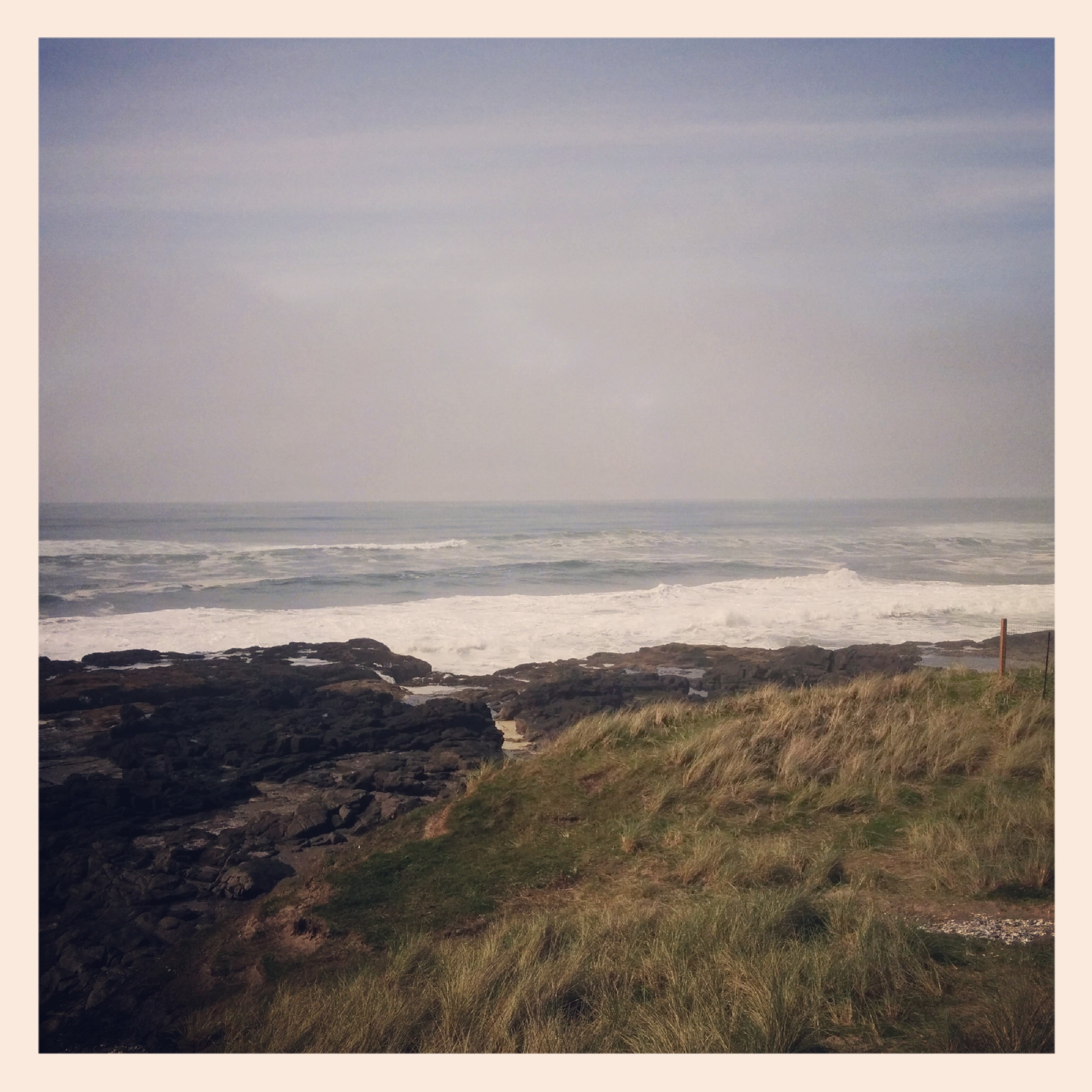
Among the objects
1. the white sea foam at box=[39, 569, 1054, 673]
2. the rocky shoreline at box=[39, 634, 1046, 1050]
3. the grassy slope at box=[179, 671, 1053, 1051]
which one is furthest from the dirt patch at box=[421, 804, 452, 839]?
the white sea foam at box=[39, 569, 1054, 673]

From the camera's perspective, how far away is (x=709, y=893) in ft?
17.8

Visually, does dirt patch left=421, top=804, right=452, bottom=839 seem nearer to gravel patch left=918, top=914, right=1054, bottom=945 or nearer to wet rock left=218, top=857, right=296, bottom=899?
wet rock left=218, top=857, right=296, bottom=899

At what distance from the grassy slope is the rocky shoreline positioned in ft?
3.03

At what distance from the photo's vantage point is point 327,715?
39.9 ft

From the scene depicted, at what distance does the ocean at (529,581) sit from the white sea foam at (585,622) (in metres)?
0.09

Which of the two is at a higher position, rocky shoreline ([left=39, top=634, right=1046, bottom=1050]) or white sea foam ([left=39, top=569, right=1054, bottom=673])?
white sea foam ([left=39, top=569, right=1054, bottom=673])

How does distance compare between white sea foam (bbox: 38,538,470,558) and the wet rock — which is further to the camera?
white sea foam (bbox: 38,538,470,558)

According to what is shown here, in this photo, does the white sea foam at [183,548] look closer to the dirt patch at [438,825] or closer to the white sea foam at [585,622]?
the white sea foam at [585,622]

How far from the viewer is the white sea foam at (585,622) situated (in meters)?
19.0

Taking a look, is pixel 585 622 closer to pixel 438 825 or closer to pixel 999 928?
pixel 438 825

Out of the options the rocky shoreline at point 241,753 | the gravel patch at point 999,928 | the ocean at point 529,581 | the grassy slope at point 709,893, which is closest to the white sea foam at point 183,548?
the ocean at point 529,581

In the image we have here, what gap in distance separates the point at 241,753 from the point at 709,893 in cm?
691

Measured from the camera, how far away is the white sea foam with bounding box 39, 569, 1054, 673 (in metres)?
19.0
